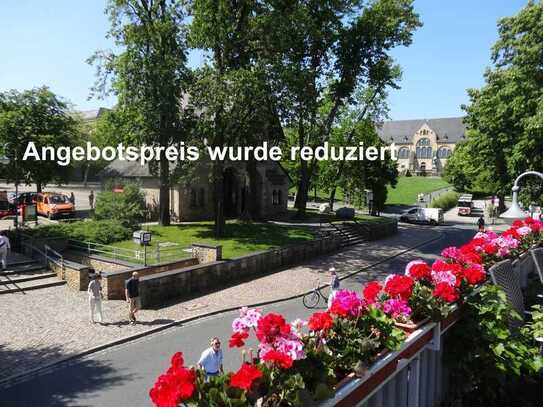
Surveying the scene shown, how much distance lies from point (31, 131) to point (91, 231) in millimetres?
12113

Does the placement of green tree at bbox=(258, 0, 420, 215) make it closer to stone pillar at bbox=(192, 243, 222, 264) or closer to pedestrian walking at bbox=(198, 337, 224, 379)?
stone pillar at bbox=(192, 243, 222, 264)

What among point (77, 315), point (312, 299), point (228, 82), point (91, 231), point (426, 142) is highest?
point (426, 142)

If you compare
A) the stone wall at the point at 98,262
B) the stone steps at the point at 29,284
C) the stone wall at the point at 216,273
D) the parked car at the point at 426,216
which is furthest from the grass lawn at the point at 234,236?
the parked car at the point at 426,216

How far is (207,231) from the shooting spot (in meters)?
28.8

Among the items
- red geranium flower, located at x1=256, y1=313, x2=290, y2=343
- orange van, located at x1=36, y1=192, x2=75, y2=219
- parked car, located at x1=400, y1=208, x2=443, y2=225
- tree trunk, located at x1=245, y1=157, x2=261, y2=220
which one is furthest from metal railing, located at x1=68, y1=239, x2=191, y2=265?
parked car, located at x1=400, y1=208, x2=443, y2=225

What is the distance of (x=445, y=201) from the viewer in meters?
65.8

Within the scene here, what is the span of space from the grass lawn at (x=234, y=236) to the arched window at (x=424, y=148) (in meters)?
102

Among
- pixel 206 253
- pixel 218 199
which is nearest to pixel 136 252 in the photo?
pixel 206 253

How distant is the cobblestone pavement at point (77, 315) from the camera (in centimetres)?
1217

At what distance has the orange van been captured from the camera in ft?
112

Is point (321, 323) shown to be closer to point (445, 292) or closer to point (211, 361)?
point (445, 292)

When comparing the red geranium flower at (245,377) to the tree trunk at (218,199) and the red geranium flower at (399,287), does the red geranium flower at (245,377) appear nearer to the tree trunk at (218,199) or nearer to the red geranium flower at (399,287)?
the red geranium flower at (399,287)

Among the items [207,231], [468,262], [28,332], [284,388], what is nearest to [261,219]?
[207,231]

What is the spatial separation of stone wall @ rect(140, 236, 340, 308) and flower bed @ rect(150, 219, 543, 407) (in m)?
13.1
